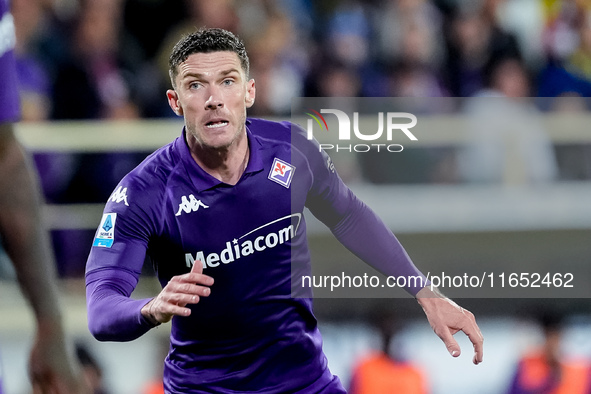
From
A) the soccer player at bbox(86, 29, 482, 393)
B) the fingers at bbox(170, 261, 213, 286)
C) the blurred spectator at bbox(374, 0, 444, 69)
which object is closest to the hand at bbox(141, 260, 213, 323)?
the fingers at bbox(170, 261, 213, 286)

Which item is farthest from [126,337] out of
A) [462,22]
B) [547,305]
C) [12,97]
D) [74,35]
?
[462,22]

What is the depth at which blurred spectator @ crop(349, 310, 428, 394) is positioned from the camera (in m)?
7.07

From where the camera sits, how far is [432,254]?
734cm

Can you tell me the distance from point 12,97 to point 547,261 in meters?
5.58

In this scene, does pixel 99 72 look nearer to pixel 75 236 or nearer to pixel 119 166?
pixel 119 166

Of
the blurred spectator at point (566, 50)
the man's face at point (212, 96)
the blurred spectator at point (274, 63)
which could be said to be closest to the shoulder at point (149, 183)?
the man's face at point (212, 96)

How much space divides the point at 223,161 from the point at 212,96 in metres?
0.26

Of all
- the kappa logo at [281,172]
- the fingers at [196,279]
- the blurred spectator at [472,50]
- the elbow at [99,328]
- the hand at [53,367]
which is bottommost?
the hand at [53,367]

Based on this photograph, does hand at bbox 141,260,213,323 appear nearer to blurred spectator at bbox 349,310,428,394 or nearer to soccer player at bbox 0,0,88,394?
soccer player at bbox 0,0,88,394

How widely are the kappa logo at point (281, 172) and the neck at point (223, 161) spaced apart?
11cm

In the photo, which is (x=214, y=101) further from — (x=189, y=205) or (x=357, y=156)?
(x=357, y=156)

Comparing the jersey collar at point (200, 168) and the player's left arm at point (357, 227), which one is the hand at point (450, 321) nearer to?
the player's left arm at point (357, 227)

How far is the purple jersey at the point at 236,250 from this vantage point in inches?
133

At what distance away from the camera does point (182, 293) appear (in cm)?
264
